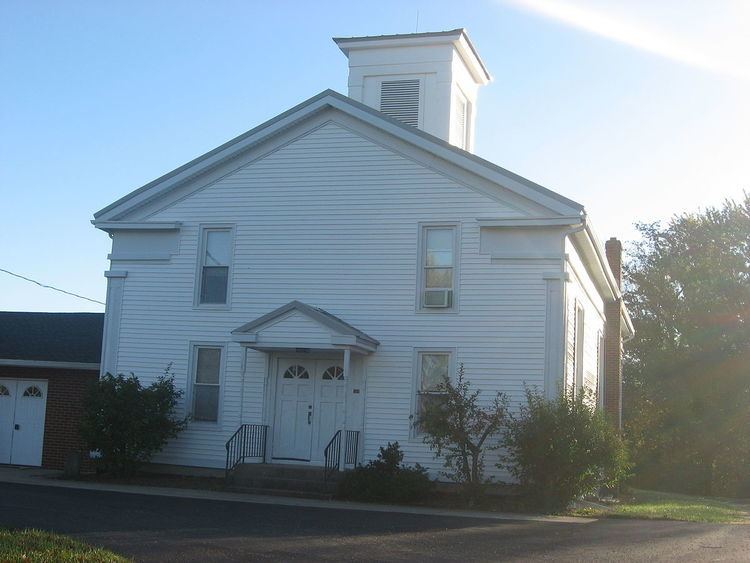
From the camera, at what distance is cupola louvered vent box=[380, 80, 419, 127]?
25953mm

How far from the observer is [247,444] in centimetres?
2066

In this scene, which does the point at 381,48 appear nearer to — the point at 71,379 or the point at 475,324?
A: the point at 475,324

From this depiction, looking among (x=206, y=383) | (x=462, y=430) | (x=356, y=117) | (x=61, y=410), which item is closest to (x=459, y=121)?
(x=356, y=117)

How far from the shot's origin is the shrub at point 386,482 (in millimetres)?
18016

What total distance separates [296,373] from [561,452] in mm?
6492

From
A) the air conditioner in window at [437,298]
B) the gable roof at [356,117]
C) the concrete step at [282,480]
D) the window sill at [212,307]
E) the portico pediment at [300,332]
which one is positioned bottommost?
the concrete step at [282,480]

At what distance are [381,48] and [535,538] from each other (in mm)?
16748

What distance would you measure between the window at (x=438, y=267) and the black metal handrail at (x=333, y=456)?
3.35 m

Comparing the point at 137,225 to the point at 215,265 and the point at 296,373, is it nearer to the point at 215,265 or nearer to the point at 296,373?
the point at 215,265

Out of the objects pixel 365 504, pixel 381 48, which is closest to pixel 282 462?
pixel 365 504

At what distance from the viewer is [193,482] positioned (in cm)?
2012

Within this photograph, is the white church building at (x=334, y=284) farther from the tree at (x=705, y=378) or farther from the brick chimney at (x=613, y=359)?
the tree at (x=705, y=378)

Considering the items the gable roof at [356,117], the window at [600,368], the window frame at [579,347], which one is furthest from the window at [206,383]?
the window at [600,368]

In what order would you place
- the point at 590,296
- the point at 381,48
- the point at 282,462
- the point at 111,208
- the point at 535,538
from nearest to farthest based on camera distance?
the point at 535,538, the point at 282,462, the point at 111,208, the point at 590,296, the point at 381,48
